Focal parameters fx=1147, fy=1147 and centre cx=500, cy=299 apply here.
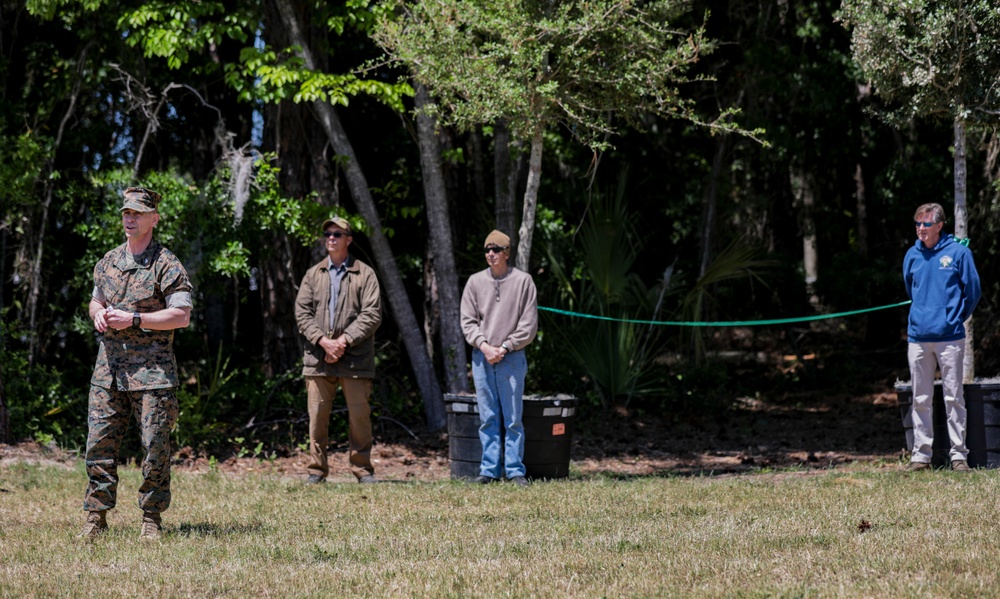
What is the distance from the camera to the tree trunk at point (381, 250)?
11.9 metres

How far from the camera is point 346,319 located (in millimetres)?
9141

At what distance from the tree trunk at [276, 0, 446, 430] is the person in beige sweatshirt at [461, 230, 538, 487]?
3645 mm

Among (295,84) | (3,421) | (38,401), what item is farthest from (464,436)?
(38,401)

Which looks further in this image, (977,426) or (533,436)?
(533,436)

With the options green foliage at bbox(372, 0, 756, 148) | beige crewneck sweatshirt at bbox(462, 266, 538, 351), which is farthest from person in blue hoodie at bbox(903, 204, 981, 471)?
beige crewneck sweatshirt at bbox(462, 266, 538, 351)

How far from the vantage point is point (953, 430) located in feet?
28.7

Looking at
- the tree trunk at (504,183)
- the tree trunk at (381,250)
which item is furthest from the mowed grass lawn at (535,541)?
the tree trunk at (504,183)

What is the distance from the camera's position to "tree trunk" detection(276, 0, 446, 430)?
1193 cm

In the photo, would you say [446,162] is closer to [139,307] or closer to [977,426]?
[977,426]

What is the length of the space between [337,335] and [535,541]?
11.5 ft

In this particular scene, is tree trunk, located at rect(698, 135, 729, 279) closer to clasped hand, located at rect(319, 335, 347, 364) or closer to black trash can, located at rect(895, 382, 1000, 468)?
black trash can, located at rect(895, 382, 1000, 468)

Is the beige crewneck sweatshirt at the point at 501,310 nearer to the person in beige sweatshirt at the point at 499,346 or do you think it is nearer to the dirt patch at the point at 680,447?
the person in beige sweatshirt at the point at 499,346

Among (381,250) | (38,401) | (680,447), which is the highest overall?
(381,250)

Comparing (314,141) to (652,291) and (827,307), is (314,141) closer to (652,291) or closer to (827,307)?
(652,291)
